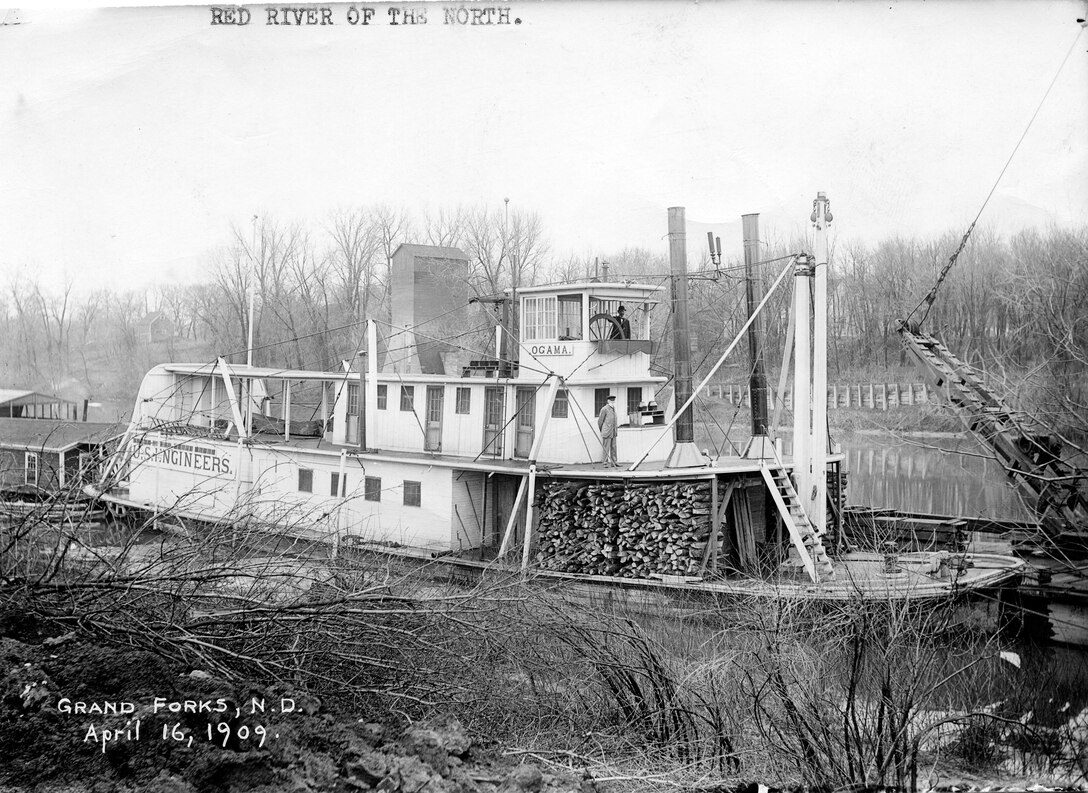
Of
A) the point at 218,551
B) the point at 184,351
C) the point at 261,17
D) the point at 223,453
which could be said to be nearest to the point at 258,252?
the point at 184,351

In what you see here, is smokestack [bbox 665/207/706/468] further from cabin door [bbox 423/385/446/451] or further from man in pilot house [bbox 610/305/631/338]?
cabin door [bbox 423/385/446/451]

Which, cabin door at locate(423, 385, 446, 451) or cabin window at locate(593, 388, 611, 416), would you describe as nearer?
cabin window at locate(593, 388, 611, 416)

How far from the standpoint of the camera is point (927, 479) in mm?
21516

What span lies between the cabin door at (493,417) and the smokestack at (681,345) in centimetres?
273

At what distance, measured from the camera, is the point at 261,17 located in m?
10.7

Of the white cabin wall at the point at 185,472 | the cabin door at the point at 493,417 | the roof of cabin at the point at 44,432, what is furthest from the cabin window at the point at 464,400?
the roof of cabin at the point at 44,432

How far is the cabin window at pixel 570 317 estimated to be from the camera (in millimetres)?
13578

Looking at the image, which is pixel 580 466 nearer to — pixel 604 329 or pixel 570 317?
pixel 604 329

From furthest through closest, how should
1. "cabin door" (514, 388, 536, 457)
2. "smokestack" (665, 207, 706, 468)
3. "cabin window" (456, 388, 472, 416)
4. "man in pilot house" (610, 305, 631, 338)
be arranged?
"cabin window" (456, 388, 472, 416) < "cabin door" (514, 388, 536, 457) < "man in pilot house" (610, 305, 631, 338) < "smokestack" (665, 207, 706, 468)

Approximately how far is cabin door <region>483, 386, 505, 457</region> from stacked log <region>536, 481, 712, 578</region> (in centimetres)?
130

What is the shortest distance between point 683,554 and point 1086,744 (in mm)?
5341

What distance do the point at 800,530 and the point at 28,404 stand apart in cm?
1881

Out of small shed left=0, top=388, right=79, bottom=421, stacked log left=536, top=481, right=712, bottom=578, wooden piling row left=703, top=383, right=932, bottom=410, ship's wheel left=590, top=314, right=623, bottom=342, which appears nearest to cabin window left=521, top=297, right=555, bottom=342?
ship's wheel left=590, top=314, right=623, bottom=342

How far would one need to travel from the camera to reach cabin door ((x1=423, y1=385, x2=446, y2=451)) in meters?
14.7
